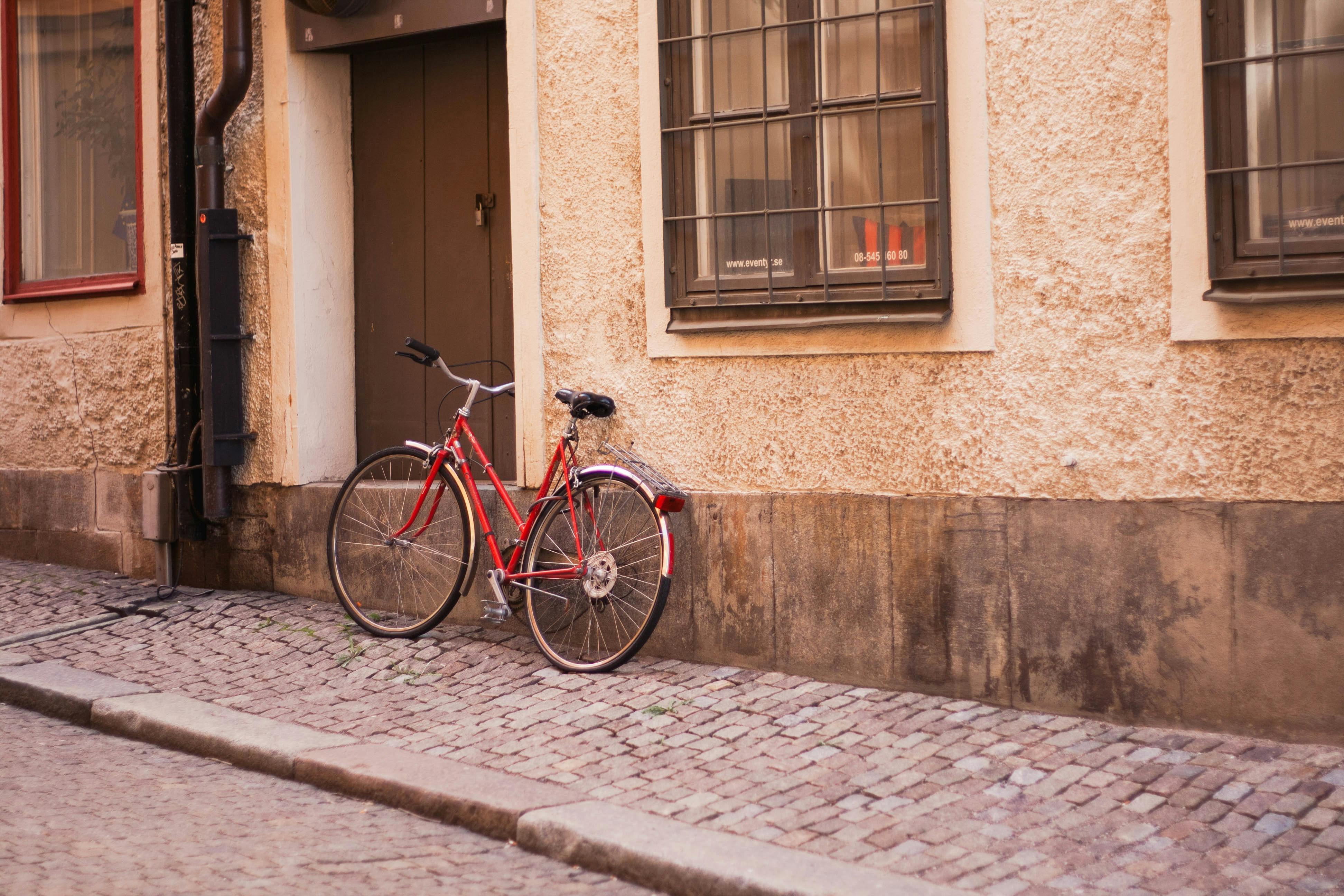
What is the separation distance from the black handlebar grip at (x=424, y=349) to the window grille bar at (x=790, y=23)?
165 centimetres

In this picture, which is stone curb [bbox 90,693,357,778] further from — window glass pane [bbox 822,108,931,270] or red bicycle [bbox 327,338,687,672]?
window glass pane [bbox 822,108,931,270]

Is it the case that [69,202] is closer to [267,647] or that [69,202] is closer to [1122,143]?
[267,647]

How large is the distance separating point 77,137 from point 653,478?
17.4ft

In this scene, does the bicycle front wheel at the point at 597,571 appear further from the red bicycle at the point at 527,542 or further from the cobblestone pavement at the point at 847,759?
the cobblestone pavement at the point at 847,759

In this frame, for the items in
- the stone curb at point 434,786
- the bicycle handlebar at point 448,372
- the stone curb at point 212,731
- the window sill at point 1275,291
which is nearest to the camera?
the stone curb at point 434,786

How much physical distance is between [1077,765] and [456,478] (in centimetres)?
296

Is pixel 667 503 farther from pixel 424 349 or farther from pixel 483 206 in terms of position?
pixel 483 206

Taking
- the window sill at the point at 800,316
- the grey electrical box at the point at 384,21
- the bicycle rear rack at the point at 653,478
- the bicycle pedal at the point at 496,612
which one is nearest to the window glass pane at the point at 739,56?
the window sill at the point at 800,316

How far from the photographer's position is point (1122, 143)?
15.5 feet

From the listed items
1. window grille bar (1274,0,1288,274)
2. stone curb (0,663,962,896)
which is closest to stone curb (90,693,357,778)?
stone curb (0,663,962,896)


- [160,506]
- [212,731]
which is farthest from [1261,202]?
[160,506]

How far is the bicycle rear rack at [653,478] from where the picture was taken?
5312 mm

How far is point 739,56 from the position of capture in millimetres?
5613

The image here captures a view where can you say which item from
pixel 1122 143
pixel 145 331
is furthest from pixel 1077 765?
pixel 145 331
